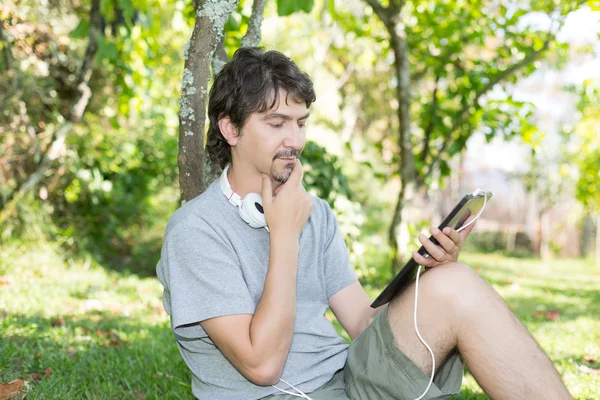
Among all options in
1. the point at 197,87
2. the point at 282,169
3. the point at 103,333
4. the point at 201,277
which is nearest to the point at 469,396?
the point at 282,169

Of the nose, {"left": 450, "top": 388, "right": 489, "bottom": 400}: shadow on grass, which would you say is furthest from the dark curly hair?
{"left": 450, "top": 388, "right": 489, "bottom": 400}: shadow on grass

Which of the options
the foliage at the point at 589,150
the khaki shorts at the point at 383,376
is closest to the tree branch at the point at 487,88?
the khaki shorts at the point at 383,376

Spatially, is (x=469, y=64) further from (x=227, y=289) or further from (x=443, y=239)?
(x=227, y=289)

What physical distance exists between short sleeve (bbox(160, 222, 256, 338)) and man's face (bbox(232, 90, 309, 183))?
0.35 meters

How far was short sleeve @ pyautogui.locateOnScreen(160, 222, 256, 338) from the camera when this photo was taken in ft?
6.20

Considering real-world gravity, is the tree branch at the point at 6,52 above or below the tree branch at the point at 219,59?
above

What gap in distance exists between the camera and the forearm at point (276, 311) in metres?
1.84

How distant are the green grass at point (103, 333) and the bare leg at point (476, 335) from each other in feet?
3.47

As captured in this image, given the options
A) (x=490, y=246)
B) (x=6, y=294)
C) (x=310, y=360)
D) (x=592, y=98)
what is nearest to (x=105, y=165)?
(x=6, y=294)

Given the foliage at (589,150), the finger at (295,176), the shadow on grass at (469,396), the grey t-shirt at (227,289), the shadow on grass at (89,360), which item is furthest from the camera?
the foliage at (589,150)

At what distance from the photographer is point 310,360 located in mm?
2115

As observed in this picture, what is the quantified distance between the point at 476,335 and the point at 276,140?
3.21ft

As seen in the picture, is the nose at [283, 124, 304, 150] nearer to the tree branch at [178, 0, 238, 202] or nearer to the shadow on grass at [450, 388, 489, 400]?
the tree branch at [178, 0, 238, 202]

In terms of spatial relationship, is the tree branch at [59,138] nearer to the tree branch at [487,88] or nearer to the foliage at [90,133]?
the foliage at [90,133]
